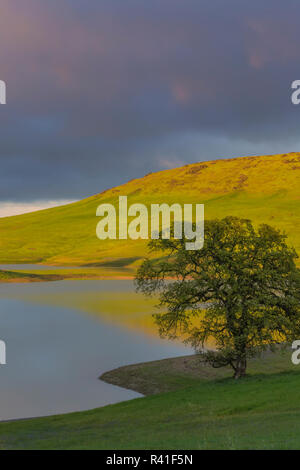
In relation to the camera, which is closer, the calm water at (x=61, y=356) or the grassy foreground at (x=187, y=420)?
the grassy foreground at (x=187, y=420)

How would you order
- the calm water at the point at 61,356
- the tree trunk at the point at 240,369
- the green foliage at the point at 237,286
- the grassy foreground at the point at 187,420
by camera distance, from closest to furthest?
the grassy foreground at the point at 187,420
the green foliage at the point at 237,286
the calm water at the point at 61,356
the tree trunk at the point at 240,369

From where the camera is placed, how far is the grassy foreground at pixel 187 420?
23.0 metres

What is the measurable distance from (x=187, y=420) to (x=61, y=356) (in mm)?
36357

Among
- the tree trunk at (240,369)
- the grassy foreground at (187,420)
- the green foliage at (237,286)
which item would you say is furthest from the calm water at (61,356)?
the green foliage at (237,286)

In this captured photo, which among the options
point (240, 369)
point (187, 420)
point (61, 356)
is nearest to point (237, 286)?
point (240, 369)

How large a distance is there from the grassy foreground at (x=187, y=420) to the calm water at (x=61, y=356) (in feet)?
16.9

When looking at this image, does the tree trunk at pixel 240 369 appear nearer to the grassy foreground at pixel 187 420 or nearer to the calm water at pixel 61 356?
the grassy foreground at pixel 187 420

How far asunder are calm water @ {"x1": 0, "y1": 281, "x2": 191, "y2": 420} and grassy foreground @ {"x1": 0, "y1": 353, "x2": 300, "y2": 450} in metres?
5.16

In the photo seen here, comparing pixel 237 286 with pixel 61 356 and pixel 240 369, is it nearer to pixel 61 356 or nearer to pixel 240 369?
pixel 240 369

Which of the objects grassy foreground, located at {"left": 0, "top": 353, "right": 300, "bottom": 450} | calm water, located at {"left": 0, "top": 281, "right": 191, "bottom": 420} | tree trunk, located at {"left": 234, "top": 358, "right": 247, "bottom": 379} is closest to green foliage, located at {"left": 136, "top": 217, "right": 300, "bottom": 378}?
tree trunk, located at {"left": 234, "top": 358, "right": 247, "bottom": 379}

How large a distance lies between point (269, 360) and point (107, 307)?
57960 millimetres

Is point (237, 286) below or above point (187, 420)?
above

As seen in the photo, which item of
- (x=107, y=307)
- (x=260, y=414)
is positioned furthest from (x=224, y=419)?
(x=107, y=307)

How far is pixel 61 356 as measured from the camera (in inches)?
2566
